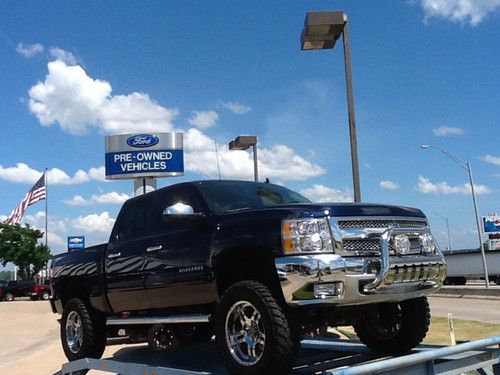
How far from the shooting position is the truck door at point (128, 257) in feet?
20.9

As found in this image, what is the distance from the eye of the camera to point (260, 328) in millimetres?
4844

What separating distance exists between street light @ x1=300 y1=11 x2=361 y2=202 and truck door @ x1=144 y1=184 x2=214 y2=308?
7610 millimetres

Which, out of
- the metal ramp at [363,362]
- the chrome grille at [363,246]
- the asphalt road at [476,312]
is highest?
the chrome grille at [363,246]

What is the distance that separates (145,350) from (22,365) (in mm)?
6392

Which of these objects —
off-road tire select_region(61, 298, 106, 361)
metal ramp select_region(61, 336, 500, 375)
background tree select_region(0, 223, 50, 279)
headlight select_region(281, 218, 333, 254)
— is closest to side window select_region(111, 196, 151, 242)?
off-road tire select_region(61, 298, 106, 361)

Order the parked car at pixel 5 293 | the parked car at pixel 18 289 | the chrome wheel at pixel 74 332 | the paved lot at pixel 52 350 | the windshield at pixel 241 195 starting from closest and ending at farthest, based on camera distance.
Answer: the windshield at pixel 241 195 → the paved lot at pixel 52 350 → the chrome wheel at pixel 74 332 → the parked car at pixel 5 293 → the parked car at pixel 18 289

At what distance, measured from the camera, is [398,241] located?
5.04 meters

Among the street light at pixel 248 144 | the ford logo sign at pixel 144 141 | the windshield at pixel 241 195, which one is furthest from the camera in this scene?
the ford logo sign at pixel 144 141

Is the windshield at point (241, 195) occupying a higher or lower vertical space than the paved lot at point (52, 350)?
higher

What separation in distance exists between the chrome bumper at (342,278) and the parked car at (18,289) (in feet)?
156

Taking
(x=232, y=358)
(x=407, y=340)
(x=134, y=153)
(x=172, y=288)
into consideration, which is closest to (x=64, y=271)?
(x=172, y=288)

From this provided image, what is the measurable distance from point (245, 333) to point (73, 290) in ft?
11.3

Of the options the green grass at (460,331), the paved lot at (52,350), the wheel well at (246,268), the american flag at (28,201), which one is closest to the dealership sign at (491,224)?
the american flag at (28,201)

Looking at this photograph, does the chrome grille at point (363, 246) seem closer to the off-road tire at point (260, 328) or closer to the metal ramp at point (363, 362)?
the off-road tire at point (260, 328)
